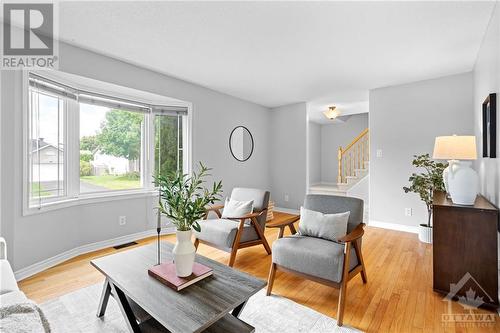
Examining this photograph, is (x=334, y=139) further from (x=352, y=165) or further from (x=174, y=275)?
(x=174, y=275)

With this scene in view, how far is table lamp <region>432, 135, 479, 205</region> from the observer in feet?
6.61

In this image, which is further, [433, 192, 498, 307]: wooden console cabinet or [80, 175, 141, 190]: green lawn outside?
[80, 175, 141, 190]: green lawn outside

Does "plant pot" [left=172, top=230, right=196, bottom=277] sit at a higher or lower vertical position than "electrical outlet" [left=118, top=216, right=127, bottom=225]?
higher

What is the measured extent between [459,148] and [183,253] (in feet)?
8.19

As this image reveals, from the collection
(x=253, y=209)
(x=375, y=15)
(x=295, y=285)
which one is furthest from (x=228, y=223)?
(x=375, y=15)

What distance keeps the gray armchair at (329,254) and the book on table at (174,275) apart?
2.42 ft

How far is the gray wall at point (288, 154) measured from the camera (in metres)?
5.17

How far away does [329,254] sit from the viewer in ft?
6.01

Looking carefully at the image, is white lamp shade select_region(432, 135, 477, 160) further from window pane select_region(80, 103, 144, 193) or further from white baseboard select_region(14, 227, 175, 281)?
window pane select_region(80, 103, 144, 193)

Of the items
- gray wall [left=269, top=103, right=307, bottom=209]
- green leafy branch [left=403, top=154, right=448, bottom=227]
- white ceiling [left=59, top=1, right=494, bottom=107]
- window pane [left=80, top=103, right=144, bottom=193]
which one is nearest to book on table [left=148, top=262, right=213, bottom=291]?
white ceiling [left=59, top=1, right=494, bottom=107]

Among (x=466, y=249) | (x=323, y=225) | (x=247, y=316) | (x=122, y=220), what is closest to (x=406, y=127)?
(x=466, y=249)

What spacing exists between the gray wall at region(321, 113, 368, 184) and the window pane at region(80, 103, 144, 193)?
20.1 feet

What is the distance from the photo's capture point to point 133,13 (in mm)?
2104

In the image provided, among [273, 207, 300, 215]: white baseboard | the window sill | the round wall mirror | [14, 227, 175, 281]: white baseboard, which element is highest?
the round wall mirror
